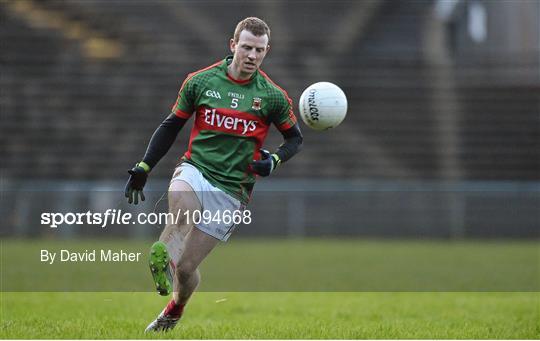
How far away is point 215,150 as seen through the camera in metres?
5.99

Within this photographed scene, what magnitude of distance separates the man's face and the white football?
0.46 m

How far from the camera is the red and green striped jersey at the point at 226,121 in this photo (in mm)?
5973

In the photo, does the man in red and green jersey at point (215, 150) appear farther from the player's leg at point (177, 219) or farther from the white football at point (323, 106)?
the white football at point (323, 106)

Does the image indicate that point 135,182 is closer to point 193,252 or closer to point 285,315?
point 193,252

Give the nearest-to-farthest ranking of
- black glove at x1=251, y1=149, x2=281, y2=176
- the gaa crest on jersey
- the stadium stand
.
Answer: black glove at x1=251, y1=149, x2=281, y2=176, the gaa crest on jersey, the stadium stand

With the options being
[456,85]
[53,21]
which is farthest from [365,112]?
[53,21]

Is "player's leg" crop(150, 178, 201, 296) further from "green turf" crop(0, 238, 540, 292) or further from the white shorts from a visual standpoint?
"green turf" crop(0, 238, 540, 292)

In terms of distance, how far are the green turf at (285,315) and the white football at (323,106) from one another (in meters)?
1.45

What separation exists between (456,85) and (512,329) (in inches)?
698

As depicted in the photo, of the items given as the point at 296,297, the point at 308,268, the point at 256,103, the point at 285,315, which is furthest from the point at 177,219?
the point at 308,268

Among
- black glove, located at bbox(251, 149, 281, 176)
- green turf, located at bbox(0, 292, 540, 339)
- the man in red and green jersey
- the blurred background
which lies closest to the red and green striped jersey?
the man in red and green jersey

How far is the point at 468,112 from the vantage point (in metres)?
23.3

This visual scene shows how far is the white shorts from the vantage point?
586 centimetres

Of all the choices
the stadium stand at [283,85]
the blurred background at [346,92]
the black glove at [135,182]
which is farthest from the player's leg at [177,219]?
the stadium stand at [283,85]
